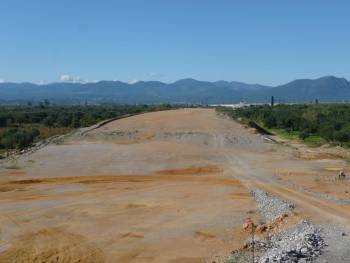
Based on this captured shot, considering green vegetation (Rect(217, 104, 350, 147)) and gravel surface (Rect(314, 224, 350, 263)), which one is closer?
gravel surface (Rect(314, 224, 350, 263))

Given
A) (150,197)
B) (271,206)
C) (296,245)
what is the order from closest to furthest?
(296,245)
(271,206)
(150,197)

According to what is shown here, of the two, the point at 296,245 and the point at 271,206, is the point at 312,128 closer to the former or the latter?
the point at 271,206

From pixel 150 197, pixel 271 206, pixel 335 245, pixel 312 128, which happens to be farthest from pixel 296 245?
pixel 312 128

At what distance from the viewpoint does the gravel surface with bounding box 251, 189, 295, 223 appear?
2516cm

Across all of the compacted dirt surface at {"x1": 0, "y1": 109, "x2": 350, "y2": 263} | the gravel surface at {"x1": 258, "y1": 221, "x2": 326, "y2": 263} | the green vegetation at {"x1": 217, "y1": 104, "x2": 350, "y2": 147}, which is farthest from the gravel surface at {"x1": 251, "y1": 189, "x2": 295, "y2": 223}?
the green vegetation at {"x1": 217, "y1": 104, "x2": 350, "y2": 147}

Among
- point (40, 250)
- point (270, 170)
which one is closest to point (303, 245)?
point (40, 250)

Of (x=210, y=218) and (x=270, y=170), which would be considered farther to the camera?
(x=270, y=170)

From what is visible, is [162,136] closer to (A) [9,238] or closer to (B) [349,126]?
(B) [349,126]

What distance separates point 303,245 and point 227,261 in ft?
8.00

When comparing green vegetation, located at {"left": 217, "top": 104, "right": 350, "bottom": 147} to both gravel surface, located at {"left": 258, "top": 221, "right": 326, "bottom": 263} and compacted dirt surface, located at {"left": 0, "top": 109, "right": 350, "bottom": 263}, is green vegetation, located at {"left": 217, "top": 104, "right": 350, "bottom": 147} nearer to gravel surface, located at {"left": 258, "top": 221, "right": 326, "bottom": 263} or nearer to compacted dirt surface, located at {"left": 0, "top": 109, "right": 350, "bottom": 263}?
compacted dirt surface, located at {"left": 0, "top": 109, "right": 350, "bottom": 263}

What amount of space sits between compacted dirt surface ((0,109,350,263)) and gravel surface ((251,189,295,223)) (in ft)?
1.37

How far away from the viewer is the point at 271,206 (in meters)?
27.0

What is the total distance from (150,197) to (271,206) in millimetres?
6651

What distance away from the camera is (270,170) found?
4019 centimetres
